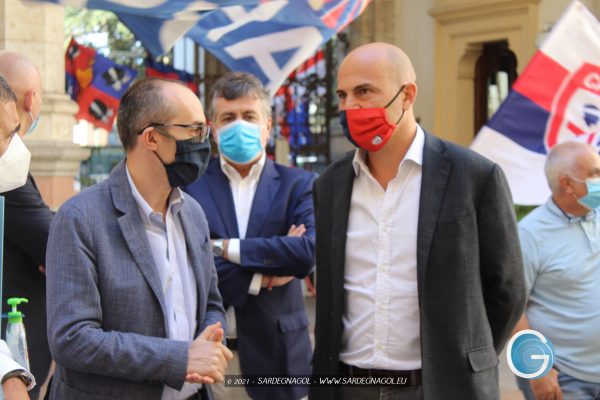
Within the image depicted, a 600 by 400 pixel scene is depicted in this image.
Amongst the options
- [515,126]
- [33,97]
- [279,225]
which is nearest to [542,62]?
[515,126]

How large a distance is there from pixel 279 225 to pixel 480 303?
131 cm

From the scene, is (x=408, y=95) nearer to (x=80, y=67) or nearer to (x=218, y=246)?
(x=218, y=246)

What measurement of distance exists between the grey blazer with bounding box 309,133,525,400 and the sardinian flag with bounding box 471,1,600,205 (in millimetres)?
2133

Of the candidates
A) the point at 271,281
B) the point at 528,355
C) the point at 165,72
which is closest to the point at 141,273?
the point at 271,281

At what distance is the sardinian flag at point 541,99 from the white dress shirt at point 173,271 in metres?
2.77

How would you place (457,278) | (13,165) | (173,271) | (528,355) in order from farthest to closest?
(528,355), (457,278), (173,271), (13,165)

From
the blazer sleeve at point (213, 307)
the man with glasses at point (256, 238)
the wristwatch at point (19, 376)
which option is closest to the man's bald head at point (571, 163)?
the man with glasses at point (256, 238)

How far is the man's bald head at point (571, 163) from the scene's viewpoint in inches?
182

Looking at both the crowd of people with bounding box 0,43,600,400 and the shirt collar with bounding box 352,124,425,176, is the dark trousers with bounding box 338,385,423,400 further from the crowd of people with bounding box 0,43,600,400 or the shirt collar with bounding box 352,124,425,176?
the shirt collar with bounding box 352,124,425,176

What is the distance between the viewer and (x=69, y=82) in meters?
11.0

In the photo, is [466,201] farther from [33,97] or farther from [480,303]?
[33,97]

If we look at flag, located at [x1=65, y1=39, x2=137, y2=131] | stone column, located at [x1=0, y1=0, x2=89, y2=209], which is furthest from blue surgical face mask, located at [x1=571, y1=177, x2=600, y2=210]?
flag, located at [x1=65, y1=39, x2=137, y2=131]

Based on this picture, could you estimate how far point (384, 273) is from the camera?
3.21 m

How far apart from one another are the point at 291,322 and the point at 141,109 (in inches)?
59.1
